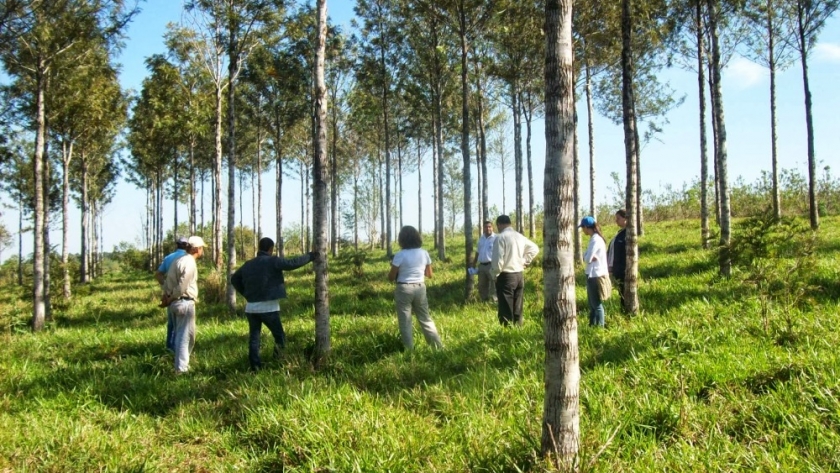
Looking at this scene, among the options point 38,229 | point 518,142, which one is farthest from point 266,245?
point 518,142

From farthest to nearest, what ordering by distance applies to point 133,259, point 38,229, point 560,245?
point 133,259 < point 38,229 < point 560,245

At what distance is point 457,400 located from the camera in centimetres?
443

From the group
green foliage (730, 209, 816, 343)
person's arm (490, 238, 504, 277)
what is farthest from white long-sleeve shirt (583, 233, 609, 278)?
green foliage (730, 209, 816, 343)

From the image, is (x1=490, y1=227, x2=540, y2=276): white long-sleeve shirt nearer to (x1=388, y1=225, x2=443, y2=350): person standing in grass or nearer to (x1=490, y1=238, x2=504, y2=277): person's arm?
(x1=490, y1=238, x2=504, y2=277): person's arm

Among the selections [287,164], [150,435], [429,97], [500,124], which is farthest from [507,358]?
[287,164]

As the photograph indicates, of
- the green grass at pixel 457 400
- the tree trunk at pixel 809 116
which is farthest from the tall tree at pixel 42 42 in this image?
the tree trunk at pixel 809 116

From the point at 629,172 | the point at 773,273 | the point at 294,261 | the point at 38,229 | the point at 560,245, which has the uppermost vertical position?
the point at 629,172

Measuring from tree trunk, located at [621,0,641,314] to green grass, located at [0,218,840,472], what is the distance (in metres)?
0.45

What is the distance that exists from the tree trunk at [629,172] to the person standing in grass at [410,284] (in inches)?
119

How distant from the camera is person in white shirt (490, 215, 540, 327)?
7004 mm

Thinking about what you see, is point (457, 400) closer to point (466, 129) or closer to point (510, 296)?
point (510, 296)

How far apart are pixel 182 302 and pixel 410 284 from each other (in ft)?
10.2

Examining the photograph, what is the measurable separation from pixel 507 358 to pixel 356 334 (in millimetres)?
2904

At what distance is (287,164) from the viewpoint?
3234 cm
